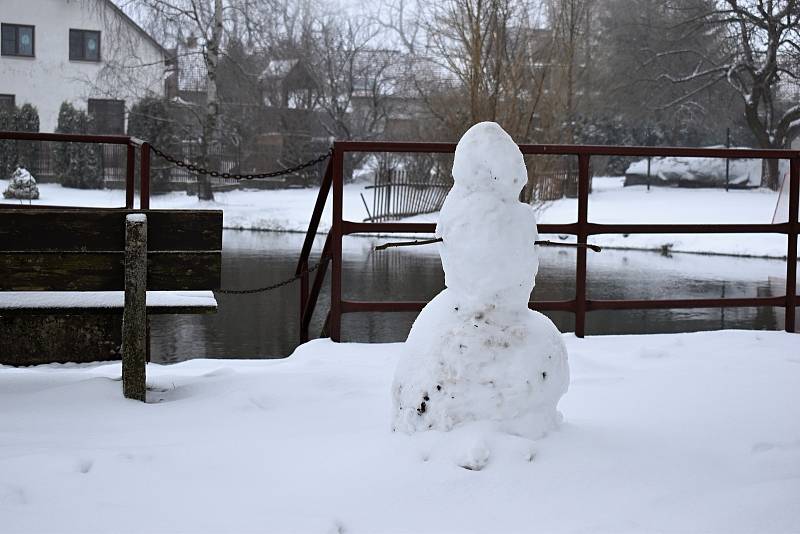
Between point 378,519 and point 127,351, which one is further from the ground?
point 127,351

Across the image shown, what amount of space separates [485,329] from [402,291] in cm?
819

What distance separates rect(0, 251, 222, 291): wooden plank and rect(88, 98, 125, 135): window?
36.8 meters

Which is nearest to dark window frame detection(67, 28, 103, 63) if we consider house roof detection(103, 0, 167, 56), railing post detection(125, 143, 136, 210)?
house roof detection(103, 0, 167, 56)

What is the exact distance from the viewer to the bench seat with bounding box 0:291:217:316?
196 inches

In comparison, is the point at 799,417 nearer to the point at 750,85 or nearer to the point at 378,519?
the point at 378,519

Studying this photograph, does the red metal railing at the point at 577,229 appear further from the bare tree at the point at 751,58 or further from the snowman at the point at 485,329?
the bare tree at the point at 751,58

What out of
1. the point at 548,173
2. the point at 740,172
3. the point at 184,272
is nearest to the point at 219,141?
the point at 548,173

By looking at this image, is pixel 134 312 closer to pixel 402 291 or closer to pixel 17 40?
pixel 402 291

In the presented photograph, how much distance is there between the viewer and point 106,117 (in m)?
40.7

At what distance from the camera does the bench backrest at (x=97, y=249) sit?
4.57 metres

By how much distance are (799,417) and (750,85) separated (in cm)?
3379

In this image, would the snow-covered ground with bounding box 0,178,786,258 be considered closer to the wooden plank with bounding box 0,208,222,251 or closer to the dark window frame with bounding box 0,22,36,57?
the dark window frame with bounding box 0,22,36,57

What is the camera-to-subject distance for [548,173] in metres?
22.4

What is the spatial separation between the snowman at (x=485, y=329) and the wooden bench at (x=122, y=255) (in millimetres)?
1408
